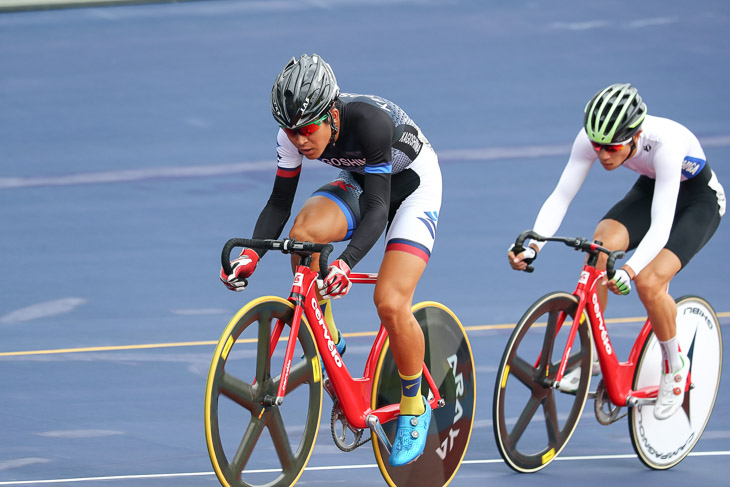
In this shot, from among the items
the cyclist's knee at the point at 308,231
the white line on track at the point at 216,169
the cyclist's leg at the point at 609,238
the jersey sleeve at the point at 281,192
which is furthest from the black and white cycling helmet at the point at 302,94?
the white line on track at the point at 216,169

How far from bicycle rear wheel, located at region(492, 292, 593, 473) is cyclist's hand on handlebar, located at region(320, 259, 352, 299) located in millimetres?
1036

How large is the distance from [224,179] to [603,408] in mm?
4964

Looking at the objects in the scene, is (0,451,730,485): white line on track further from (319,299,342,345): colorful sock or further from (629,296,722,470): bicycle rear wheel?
(319,299,342,345): colorful sock

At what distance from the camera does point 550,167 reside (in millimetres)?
9406

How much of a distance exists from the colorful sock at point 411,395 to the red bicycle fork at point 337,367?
0.22ft

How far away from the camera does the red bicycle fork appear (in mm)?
4184

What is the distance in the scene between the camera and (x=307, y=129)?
406cm

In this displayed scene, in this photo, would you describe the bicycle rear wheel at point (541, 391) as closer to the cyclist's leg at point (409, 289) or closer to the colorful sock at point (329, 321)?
the cyclist's leg at point (409, 289)

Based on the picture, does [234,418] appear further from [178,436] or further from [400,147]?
[400,147]

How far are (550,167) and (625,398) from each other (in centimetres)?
453


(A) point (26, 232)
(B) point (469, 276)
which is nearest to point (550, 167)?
(B) point (469, 276)

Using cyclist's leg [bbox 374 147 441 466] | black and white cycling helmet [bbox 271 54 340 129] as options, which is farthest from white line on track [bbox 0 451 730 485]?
black and white cycling helmet [bbox 271 54 340 129]

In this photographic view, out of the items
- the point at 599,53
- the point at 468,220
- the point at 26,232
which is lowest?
the point at 26,232

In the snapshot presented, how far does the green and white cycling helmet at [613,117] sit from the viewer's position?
4.62 metres
